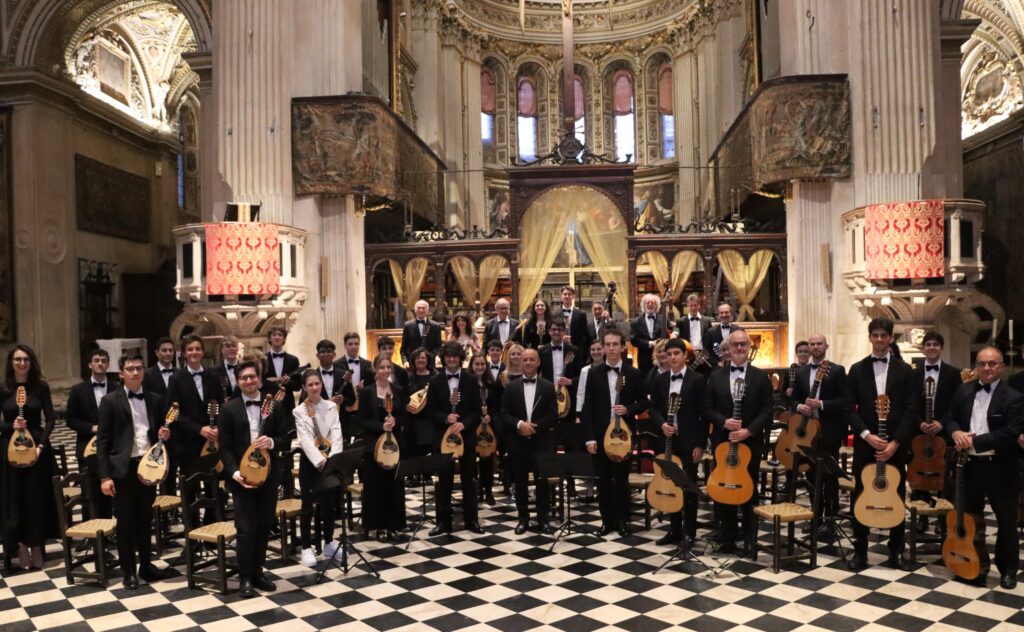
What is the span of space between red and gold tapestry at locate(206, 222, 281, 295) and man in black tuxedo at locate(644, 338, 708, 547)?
19.3ft

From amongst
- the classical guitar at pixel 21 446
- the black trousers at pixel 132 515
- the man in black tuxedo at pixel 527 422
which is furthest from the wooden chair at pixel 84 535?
the man in black tuxedo at pixel 527 422

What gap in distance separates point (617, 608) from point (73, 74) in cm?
1677

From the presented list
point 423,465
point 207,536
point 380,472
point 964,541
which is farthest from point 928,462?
point 207,536

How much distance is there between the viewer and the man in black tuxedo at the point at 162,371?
6.78m

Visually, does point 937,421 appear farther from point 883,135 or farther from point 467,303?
point 467,303

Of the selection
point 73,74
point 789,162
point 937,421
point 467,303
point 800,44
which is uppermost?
point 73,74

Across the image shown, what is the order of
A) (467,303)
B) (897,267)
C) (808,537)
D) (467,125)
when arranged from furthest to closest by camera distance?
(467,125), (467,303), (897,267), (808,537)

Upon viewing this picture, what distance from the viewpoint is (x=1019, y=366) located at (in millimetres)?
17938

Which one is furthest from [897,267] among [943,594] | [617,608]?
[617,608]

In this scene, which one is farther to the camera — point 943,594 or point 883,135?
point 883,135

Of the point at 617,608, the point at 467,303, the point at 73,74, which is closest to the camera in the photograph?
the point at 617,608

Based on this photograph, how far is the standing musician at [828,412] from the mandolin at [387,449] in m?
3.31

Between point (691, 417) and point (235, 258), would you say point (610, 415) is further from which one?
point (235, 258)

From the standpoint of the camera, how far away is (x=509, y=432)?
6.82 meters
